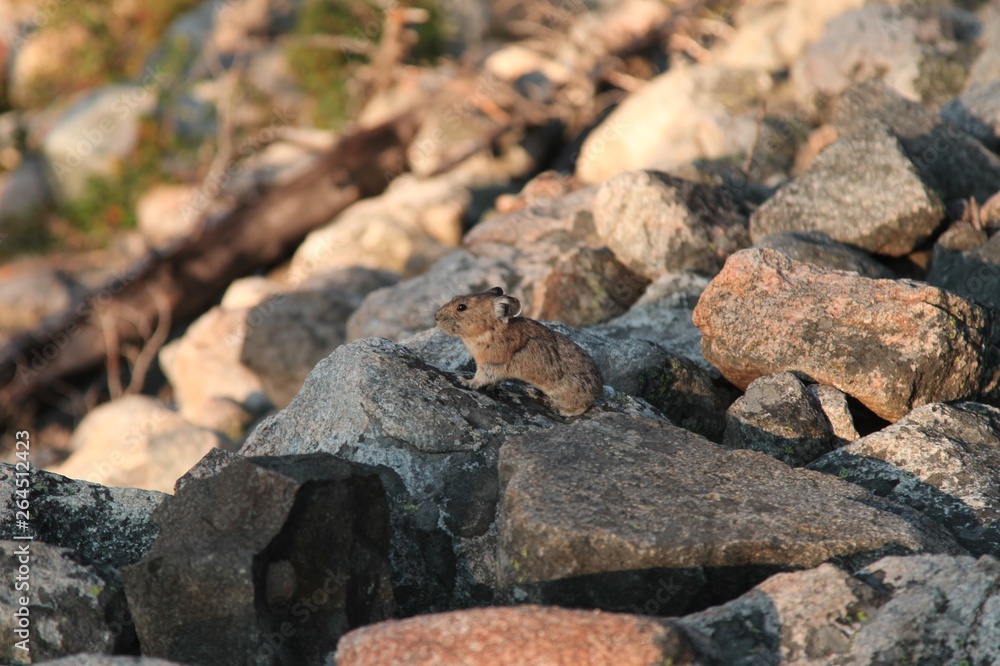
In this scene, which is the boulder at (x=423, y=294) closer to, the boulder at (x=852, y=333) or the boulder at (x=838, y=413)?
the boulder at (x=852, y=333)

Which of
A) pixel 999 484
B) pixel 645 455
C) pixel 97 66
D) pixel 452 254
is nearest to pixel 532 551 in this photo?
pixel 645 455

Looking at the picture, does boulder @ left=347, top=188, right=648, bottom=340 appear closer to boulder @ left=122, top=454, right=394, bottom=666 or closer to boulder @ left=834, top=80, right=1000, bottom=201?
boulder @ left=834, top=80, right=1000, bottom=201

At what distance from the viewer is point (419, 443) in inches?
273

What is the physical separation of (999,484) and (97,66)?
2457cm

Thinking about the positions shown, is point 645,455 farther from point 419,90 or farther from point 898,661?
point 419,90

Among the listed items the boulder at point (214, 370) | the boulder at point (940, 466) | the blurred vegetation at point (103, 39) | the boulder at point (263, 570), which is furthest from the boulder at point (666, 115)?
the blurred vegetation at point (103, 39)

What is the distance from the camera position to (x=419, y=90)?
2116cm

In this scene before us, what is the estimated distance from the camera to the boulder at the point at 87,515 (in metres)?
6.79

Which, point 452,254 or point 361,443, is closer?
point 361,443

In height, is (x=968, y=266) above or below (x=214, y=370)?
above

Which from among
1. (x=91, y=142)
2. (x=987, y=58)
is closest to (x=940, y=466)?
(x=987, y=58)

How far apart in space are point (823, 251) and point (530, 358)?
3693mm

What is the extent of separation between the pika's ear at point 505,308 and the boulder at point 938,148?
5.33 meters

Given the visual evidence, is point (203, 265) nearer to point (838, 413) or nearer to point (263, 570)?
point (838, 413)
